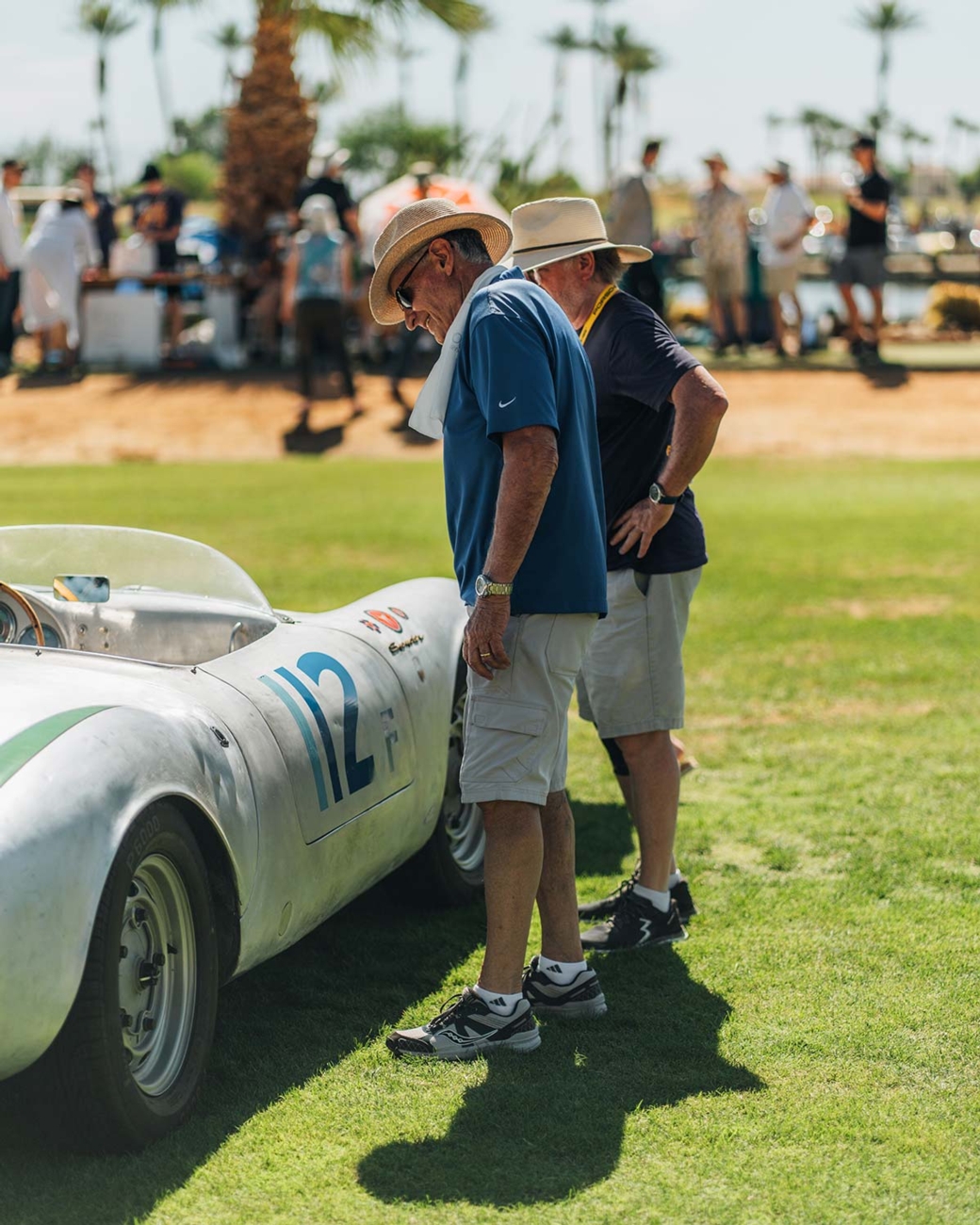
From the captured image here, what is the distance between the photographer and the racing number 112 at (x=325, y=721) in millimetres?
3789

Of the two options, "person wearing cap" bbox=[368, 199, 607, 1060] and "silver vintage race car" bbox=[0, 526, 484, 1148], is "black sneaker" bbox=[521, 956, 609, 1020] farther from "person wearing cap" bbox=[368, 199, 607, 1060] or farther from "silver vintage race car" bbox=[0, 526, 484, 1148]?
"silver vintage race car" bbox=[0, 526, 484, 1148]

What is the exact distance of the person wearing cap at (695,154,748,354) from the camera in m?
19.4

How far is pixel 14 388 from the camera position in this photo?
2008 cm

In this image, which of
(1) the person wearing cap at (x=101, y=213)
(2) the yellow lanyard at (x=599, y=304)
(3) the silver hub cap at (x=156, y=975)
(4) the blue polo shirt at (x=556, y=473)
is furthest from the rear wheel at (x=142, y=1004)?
(1) the person wearing cap at (x=101, y=213)

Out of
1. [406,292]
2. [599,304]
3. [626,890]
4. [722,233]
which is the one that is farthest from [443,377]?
[722,233]

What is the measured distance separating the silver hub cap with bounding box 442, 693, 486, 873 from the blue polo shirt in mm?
980

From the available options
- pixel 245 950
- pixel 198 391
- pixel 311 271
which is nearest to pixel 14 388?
pixel 198 391

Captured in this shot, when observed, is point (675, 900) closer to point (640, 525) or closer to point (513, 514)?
point (640, 525)

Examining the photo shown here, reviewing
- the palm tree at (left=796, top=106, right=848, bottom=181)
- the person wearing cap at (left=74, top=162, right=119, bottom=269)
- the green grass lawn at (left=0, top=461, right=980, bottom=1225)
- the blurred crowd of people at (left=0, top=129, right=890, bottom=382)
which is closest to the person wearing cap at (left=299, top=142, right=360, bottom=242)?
the blurred crowd of people at (left=0, top=129, right=890, bottom=382)

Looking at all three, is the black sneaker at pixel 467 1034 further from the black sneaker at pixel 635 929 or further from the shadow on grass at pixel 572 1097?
the black sneaker at pixel 635 929

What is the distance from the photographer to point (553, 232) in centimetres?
424

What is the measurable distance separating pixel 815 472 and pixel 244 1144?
45.7 feet

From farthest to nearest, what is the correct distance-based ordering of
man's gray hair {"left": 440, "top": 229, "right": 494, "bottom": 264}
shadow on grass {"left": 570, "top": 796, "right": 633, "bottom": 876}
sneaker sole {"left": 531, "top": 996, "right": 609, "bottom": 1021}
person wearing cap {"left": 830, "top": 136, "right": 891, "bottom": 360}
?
person wearing cap {"left": 830, "top": 136, "right": 891, "bottom": 360} < shadow on grass {"left": 570, "top": 796, "right": 633, "bottom": 876} < sneaker sole {"left": 531, "top": 996, "right": 609, "bottom": 1021} < man's gray hair {"left": 440, "top": 229, "right": 494, "bottom": 264}

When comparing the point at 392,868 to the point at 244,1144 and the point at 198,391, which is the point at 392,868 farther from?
the point at 198,391
